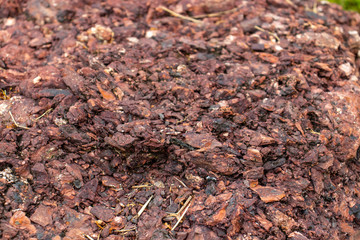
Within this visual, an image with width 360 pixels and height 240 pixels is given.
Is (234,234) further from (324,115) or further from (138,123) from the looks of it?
(324,115)

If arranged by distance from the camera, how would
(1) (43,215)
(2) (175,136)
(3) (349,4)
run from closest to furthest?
(1) (43,215)
(2) (175,136)
(3) (349,4)

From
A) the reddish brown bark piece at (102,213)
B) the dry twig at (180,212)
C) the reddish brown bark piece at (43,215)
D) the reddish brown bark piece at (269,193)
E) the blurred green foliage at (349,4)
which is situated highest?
the blurred green foliage at (349,4)

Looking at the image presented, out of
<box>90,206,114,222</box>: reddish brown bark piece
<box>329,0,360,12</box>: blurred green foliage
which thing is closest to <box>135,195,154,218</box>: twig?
<box>90,206,114,222</box>: reddish brown bark piece

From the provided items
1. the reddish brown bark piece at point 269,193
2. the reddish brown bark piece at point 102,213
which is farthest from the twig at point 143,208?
the reddish brown bark piece at point 269,193

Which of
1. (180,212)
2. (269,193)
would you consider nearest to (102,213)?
(180,212)

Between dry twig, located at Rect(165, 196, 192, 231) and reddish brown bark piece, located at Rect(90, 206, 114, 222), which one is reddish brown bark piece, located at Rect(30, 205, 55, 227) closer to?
reddish brown bark piece, located at Rect(90, 206, 114, 222)

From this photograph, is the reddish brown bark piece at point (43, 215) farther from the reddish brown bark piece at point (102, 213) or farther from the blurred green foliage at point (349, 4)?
the blurred green foliage at point (349, 4)

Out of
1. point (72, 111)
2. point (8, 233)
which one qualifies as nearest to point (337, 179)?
point (72, 111)

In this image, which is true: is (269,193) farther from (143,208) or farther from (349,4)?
(349,4)

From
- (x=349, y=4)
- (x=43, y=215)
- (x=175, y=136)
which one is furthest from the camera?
(x=349, y=4)
